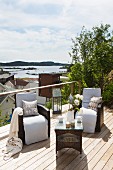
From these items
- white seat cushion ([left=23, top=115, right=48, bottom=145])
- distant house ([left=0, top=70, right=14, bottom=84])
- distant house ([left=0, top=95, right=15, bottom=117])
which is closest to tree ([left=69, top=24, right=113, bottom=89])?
distant house ([left=0, top=95, right=15, bottom=117])

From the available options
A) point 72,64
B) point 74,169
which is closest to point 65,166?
point 74,169

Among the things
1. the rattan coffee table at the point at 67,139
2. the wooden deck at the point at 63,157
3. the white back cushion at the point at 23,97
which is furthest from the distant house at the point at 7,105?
the rattan coffee table at the point at 67,139

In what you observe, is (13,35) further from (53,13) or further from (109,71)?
(109,71)

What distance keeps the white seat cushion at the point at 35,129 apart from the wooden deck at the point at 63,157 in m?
0.11

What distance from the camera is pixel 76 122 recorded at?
3.94m

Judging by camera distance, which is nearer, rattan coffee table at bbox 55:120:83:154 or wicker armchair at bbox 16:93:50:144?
rattan coffee table at bbox 55:120:83:154

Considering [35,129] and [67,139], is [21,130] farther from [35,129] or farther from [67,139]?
[67,139]

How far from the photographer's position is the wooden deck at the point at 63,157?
3.29 m

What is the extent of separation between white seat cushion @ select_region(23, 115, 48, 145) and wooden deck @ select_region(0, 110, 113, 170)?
0.11 meters

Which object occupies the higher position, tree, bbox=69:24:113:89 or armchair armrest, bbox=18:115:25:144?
Result: tree, bbox=69:24:113:89

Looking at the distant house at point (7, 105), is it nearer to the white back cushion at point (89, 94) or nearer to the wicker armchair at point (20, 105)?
the wicker armchair at point (20, 105)

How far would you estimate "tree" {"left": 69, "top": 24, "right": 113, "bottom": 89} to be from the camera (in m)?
7.55

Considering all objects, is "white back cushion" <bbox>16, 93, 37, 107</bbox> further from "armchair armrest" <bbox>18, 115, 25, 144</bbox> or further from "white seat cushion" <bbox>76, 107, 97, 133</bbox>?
"white seat cushion" <bbox>76, 107, 97, 133</bbox>

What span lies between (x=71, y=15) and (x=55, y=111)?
3.15 m
